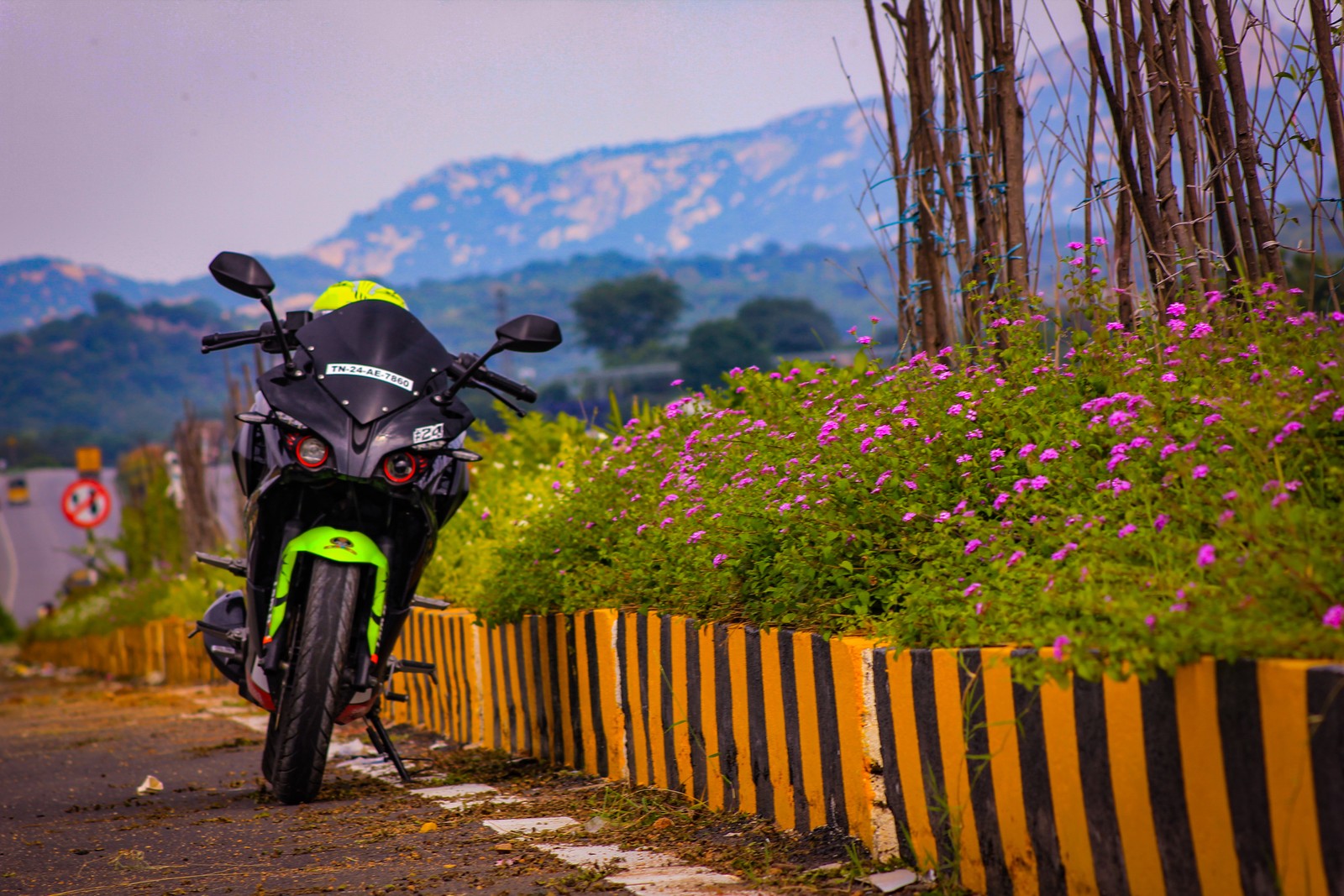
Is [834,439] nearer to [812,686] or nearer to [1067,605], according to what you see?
[812,686]

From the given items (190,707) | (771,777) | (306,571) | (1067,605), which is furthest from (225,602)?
(190,707)

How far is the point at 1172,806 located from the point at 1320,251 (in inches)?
94.1

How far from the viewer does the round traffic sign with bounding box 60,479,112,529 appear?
27797 millimetres

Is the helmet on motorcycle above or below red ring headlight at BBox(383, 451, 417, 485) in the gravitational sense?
above

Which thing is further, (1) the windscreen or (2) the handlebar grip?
(2) the handlebar grip

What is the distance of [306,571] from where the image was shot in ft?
15.6

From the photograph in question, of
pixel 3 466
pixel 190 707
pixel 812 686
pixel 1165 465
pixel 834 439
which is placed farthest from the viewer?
pixel 3 466

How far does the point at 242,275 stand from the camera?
469 cm

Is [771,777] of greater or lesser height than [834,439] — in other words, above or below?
→ below

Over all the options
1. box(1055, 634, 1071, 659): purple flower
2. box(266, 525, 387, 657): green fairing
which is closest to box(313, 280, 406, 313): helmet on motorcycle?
box(266, 525, 387, 657): green fairing

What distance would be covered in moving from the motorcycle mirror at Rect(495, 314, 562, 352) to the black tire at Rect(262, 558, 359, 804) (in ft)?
3.05

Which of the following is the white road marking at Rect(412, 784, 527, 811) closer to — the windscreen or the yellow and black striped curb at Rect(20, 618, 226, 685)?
the windscreen

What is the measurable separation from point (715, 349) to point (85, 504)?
9580cm

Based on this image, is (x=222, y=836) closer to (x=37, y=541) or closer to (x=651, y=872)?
(x=651, y=872)
